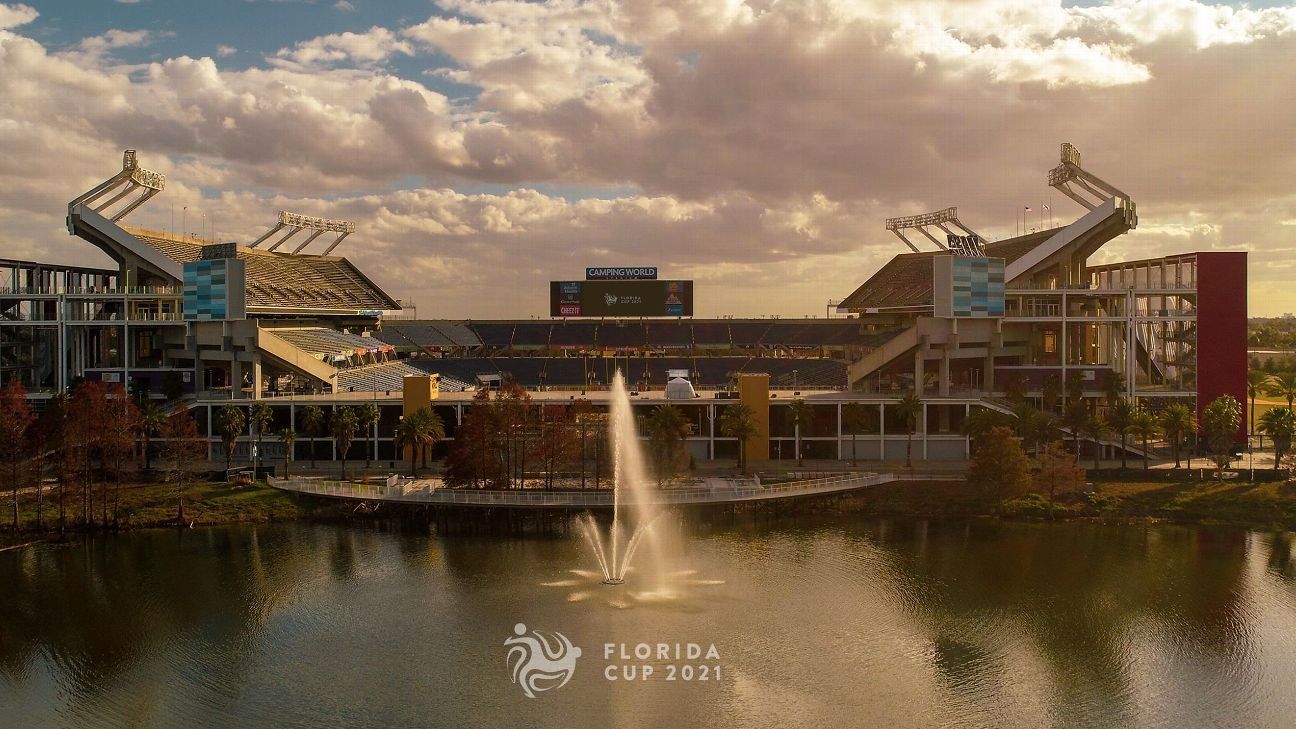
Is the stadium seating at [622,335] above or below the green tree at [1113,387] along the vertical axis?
above

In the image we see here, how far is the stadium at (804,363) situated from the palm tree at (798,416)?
1041 mm

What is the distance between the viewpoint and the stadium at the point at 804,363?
9619 cm

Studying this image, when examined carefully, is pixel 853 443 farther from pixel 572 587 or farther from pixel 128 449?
pixel 128 449

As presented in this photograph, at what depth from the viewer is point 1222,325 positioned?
98.8 meters

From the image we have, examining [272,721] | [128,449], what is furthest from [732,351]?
[272,721]

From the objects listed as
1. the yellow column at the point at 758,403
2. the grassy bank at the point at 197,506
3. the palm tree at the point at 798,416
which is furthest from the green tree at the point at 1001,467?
the grassy bank at the point at 197,506

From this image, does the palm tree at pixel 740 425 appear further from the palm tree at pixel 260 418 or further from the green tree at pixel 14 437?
the green tree at pixel 14 437

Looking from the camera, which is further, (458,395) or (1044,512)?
(458,395)

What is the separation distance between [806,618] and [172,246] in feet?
332

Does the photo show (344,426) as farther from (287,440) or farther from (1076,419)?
(1076,419)

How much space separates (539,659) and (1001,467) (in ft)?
152

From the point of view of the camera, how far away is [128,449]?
78.7m

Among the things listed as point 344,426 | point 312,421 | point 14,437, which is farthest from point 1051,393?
point 14,437

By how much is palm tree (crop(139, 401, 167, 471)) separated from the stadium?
6.07 m
